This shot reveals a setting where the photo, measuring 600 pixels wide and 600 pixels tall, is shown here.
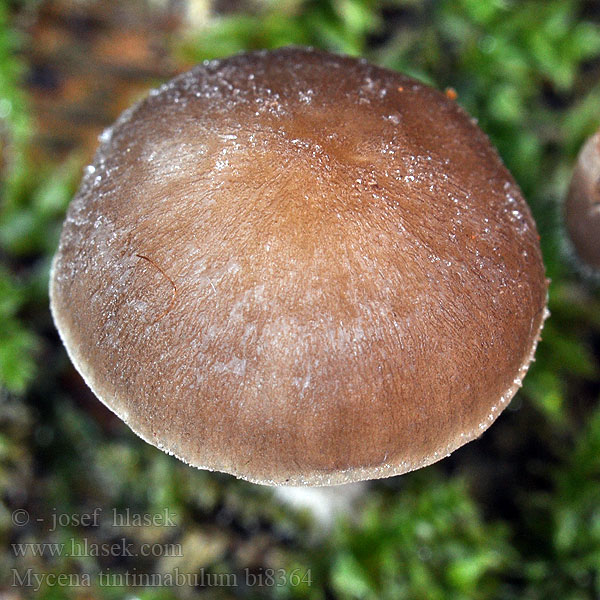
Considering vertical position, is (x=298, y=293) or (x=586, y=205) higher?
(x=586, y=205)

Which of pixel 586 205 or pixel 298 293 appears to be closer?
pixel 298 293

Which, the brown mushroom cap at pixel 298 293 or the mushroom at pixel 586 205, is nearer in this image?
the brown mushroom cap at pixel 298 293

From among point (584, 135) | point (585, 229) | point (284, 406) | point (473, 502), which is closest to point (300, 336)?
point (284, 406)

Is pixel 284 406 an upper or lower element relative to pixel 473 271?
lower

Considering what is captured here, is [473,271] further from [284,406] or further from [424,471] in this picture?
[424,471]
